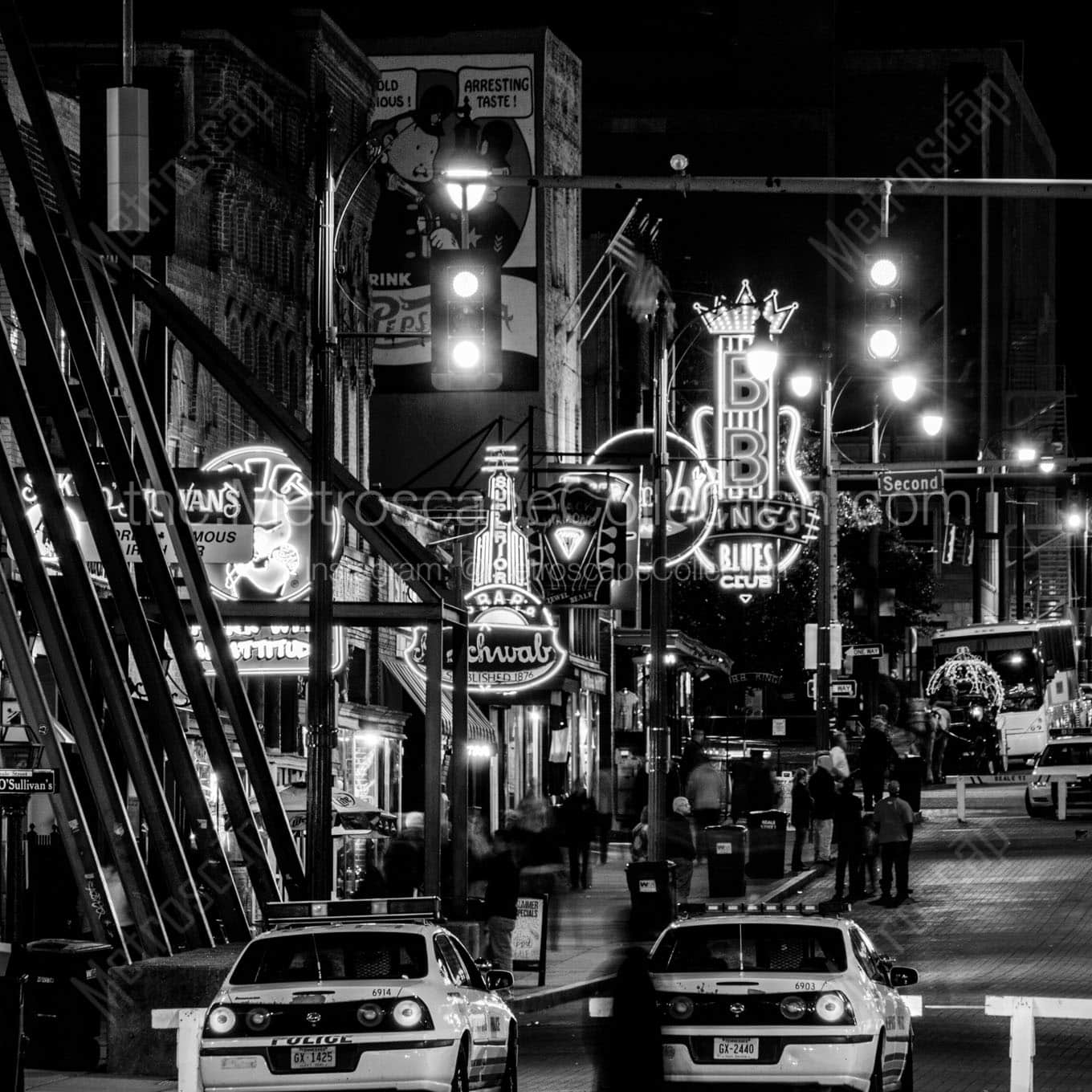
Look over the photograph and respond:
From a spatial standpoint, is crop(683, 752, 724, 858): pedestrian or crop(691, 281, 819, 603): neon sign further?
crop(691, 281, 819, 603): neon sign

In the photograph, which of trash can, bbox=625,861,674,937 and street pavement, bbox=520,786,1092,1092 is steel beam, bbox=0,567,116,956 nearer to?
street pavement, bbox=520,786,1092,1092

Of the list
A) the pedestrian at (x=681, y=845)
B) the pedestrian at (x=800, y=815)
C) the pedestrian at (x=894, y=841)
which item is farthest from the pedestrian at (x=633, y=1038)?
the pedestrian at (x=800, y=815)

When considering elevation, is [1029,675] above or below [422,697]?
above

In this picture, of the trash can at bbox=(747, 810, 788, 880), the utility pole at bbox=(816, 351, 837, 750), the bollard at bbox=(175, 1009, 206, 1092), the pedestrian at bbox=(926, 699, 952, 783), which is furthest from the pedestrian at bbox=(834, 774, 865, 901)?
the pedestrian at bbox=(926, 699, 952, 783)

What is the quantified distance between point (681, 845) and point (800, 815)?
954 centimetres

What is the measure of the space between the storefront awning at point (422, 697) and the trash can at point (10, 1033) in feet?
81.3

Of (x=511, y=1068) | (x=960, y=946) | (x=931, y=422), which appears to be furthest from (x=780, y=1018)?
(x=931, y=422)

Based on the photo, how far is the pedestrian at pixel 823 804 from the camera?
116 feet

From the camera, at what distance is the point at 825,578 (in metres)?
46.5

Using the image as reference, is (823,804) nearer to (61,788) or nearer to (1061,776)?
(1061,776)

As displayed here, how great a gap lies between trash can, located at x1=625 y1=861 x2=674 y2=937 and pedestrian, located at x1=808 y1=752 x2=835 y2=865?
6382 millimetres

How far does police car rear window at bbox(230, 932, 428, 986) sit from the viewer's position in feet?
46.2

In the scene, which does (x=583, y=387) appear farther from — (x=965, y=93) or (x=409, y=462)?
(x=965, y=93)

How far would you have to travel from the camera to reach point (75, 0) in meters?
36.4
